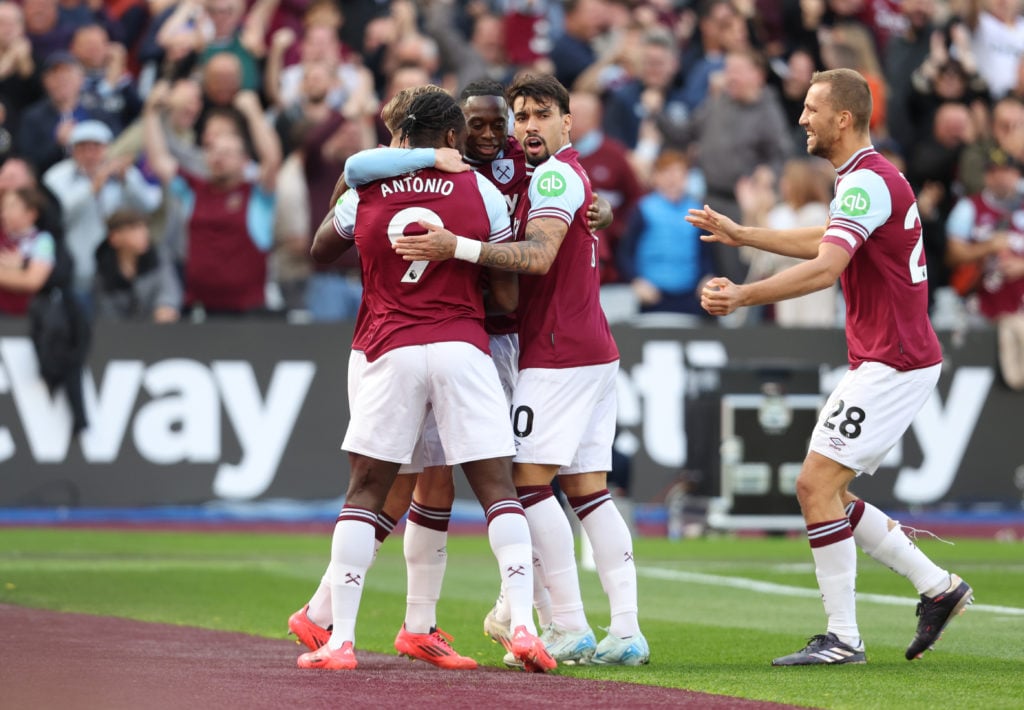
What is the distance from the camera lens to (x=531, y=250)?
303 inches

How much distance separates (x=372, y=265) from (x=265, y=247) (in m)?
10.6

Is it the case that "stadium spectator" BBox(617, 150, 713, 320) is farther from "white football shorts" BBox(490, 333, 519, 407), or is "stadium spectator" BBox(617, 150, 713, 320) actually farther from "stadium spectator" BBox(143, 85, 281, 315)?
"white football shorts" BBox(490, 333, 519, 407)

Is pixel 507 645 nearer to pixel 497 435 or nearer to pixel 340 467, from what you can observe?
pixel 497 435

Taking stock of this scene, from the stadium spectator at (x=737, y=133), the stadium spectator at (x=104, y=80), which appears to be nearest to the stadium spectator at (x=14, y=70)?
the stadium spectator at (x=104, y=80)

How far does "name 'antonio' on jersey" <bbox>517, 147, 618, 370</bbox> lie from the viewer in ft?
26.7

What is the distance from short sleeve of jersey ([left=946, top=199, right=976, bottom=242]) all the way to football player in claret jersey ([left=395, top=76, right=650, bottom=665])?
11.7 m

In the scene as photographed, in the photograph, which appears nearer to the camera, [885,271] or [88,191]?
[885,271]

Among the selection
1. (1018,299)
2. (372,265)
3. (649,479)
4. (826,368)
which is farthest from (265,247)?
(372,265)

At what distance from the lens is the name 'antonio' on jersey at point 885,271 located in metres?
8.09

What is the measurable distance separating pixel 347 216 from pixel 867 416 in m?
2.54

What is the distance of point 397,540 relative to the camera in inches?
677

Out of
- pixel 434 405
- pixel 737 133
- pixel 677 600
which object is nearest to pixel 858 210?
pixel 434 405

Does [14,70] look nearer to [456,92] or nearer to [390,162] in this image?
[456,92]

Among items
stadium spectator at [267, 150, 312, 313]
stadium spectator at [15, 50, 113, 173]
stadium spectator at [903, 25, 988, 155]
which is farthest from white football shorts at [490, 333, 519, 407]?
stadium spectator at [903, 25, 988, 155]
